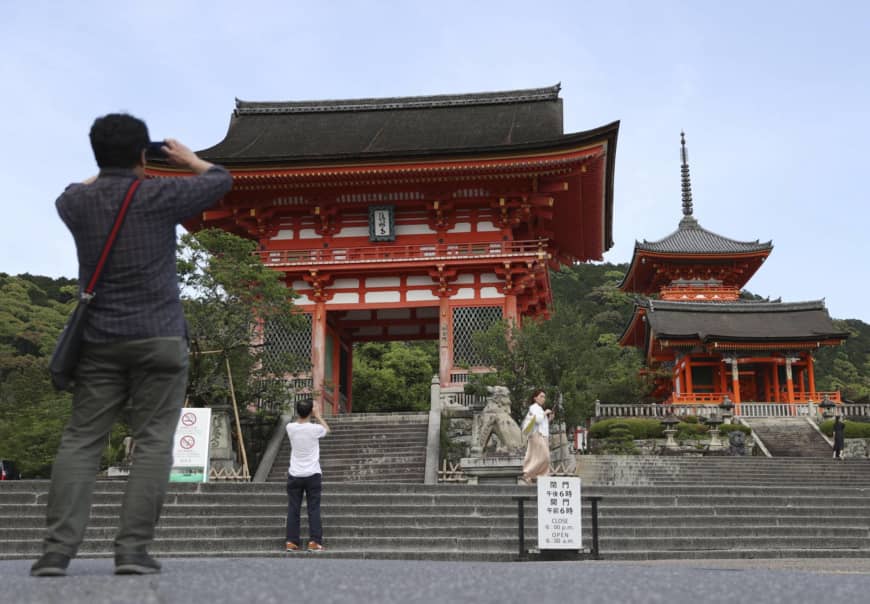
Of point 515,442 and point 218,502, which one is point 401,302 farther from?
point 218,502

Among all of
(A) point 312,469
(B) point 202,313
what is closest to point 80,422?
(A) point 312,469

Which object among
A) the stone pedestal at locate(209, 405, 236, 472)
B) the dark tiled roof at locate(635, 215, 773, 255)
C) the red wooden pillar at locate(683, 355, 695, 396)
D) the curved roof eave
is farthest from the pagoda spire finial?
the stone pedestal at locate(209, 405, 236, 472)

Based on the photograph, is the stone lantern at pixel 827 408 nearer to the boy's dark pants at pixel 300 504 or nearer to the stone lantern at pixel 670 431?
the stone lantern at pixel 670 431

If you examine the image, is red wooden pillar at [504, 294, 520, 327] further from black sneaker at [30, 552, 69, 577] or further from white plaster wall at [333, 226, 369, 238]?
black sneaker at [30, 552, 69, 577]

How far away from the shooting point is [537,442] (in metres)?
11.8

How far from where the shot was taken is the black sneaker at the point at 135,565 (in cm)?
320

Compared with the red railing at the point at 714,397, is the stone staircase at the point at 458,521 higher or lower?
lower

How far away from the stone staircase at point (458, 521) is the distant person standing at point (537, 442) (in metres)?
1.09

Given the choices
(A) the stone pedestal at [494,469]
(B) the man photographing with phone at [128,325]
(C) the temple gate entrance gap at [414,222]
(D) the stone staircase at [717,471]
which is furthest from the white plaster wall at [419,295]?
(B) the man photographing with phone at [128,325]

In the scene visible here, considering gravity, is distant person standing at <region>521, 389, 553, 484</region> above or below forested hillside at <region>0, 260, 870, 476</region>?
below

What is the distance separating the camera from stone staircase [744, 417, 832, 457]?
24797 millimetres

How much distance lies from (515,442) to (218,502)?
526 cm

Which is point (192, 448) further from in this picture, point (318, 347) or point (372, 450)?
point (318, 347)

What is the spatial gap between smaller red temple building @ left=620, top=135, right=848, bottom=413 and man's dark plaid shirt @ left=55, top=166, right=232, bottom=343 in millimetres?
Result: 27798
